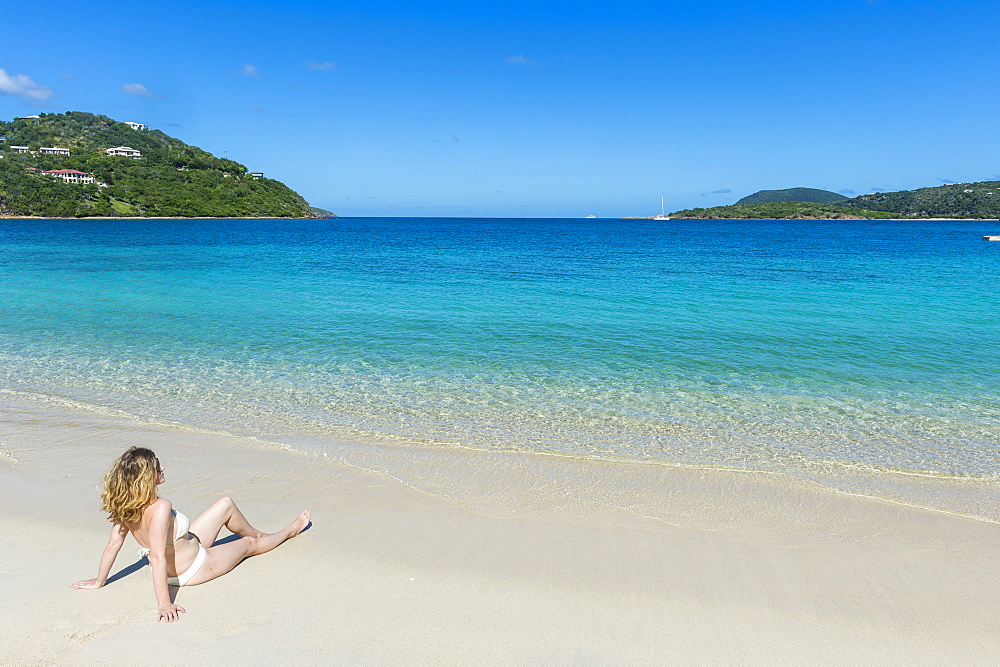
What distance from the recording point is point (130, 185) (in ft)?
467

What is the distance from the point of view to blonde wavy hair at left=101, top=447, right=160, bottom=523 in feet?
14.4

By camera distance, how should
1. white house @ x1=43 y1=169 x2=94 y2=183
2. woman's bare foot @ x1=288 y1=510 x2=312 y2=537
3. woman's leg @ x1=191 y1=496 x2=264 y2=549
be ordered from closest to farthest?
1. woman's leg @ x1=191 y1=496 x2=264 y2=549
2. woman's bare foot @ x1=288 y1=510 x2=312 y2=537
3. white house @ x1=43 y1=169 x2=94 y2=183

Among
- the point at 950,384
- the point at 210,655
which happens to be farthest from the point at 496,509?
the point at 950,384

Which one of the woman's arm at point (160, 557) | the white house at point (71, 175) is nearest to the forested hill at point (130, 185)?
the white house at point (71, 175)

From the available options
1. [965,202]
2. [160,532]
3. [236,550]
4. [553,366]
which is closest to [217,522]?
[236,550]

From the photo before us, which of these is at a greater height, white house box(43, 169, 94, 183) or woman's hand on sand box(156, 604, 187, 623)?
white house box(43, 169, 94, 183)

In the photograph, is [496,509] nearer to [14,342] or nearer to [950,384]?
[950,384]

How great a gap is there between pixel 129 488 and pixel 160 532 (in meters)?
0.40

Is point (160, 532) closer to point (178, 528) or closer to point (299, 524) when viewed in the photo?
point (178, 528)

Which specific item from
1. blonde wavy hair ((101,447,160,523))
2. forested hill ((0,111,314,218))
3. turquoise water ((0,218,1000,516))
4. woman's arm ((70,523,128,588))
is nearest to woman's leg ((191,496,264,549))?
woman's arm ((70,523,128,588))

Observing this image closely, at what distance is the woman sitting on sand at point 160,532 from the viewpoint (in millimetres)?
4383

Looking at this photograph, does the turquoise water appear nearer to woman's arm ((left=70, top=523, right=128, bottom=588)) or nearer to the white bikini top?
the white bikini top

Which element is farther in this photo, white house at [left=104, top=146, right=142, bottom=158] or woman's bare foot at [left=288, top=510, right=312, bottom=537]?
white house at [left=104, top=146, right=142, bottom=158]

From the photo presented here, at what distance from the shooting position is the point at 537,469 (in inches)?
287
